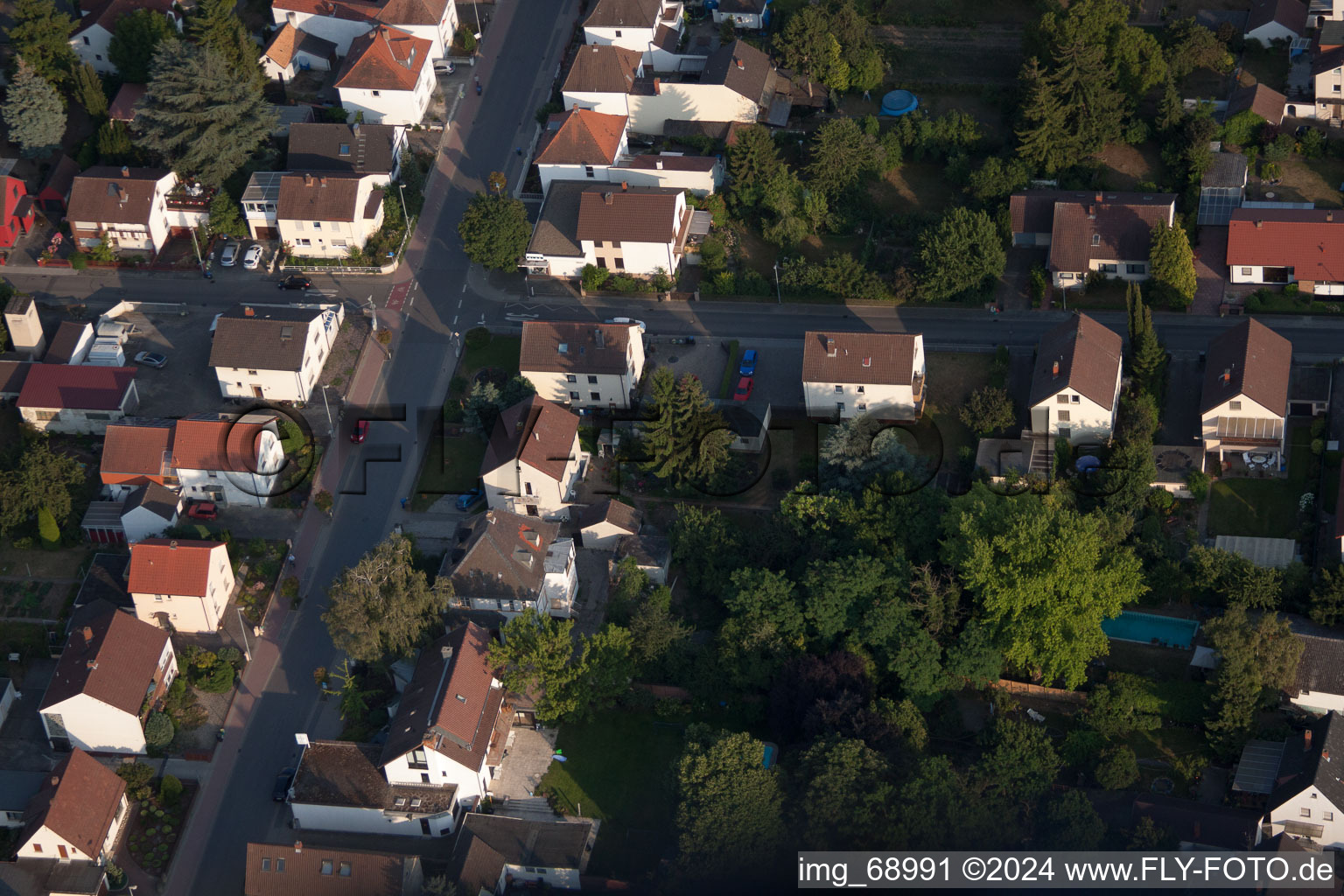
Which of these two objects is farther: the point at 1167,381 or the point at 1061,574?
the point at 1167,381

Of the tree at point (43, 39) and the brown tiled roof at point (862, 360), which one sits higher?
the tree at point (43, 39)

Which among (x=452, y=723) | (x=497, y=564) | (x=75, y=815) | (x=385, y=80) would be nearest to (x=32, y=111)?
(x=385, y=80)

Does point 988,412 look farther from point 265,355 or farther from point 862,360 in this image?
point 265,355

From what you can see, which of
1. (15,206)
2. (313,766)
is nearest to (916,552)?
(313,766)

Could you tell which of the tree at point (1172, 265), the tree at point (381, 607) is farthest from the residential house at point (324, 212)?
the tree at point (1172, 265)

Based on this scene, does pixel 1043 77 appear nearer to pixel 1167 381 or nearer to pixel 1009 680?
pixel 1167 381

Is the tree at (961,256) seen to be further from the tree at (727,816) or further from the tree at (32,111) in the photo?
the tree at (32,111)

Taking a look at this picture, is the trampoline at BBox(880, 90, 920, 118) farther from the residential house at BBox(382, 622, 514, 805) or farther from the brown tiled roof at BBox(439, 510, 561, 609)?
the residential house at BBox(382, 622, 514, 805)
